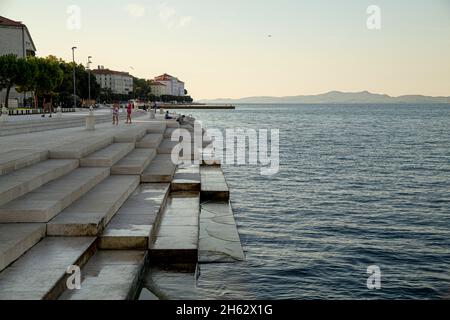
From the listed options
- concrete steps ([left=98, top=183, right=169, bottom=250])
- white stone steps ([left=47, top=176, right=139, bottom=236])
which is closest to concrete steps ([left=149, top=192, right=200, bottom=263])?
concrete steps ([left=98, top=183, right=169, bottom=250])

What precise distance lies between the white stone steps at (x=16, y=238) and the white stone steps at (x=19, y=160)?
2.78 m

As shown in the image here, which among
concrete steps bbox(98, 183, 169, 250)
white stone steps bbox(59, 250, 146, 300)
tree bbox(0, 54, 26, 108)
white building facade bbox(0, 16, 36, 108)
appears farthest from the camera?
white building facade bbox(0, 16, 36, 108)

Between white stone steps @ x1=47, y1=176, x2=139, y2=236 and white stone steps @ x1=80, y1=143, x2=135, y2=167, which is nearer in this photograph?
white stone steps @ x1=47, y1=176, x2=139, y2=236

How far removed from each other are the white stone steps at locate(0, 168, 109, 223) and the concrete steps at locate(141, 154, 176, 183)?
2.07 metres

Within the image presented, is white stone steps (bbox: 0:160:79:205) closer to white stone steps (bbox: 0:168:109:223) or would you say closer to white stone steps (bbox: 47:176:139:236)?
white stone steps (bbox: 0:168:109:223)

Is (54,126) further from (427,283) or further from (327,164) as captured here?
(427,283)

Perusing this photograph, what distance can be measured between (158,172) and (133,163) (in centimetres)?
78

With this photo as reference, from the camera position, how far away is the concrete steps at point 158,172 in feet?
46.2

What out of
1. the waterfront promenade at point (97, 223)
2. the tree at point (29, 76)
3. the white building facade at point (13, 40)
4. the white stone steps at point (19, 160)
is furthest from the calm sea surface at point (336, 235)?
the white building facade at point (13, 40)

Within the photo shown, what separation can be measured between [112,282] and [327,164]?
24.3 meters

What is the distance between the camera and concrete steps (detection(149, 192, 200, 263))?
333 inches

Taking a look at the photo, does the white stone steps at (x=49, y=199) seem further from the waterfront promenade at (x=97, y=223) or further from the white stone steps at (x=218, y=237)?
the white stone steps at (x=218, y=237)
